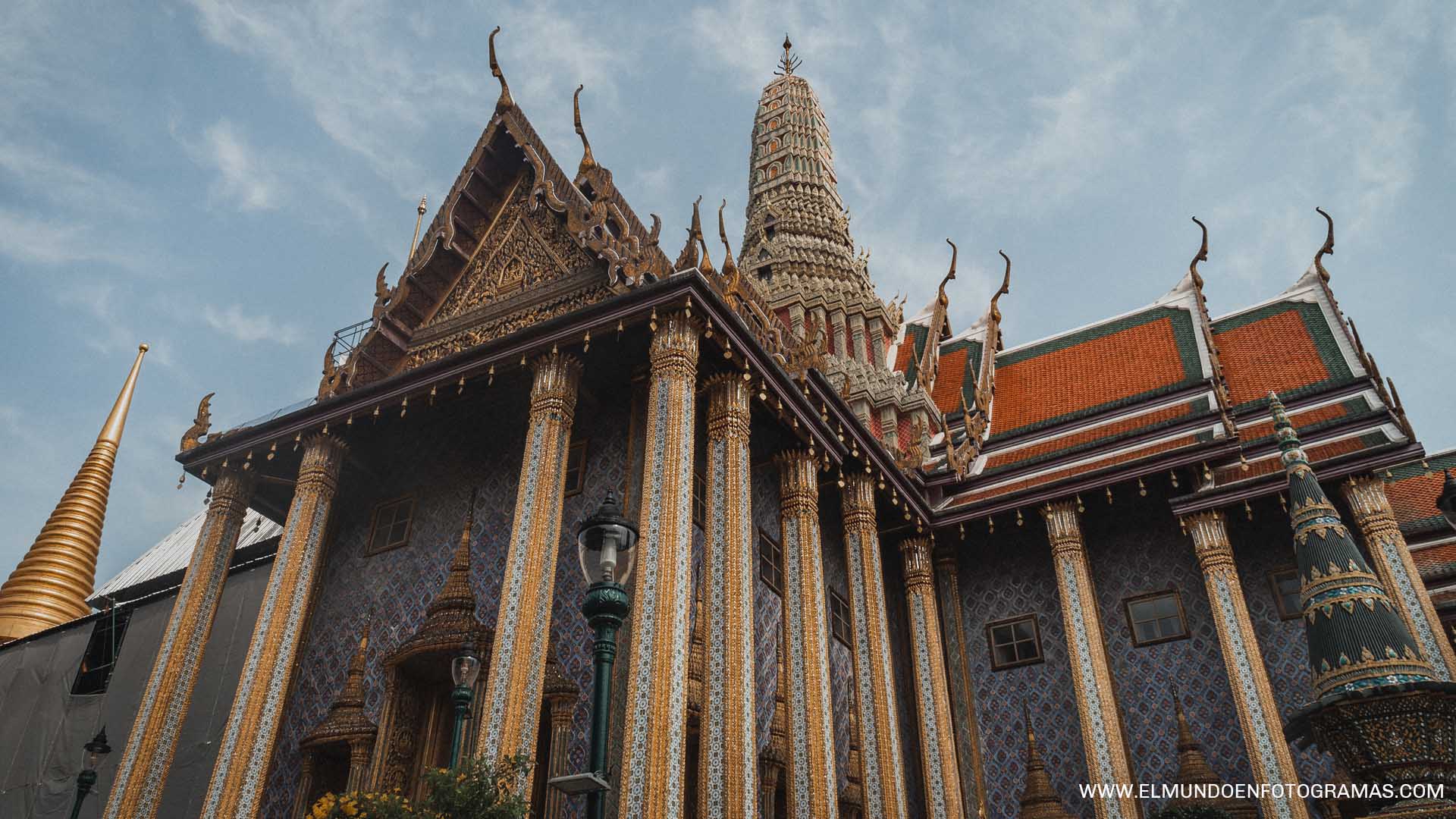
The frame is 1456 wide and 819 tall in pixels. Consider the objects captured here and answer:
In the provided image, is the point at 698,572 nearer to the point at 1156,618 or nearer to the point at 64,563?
the point at 1156,618

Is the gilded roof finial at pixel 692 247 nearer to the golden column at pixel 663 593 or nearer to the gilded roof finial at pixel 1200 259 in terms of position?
the golden column at pixel 663 593

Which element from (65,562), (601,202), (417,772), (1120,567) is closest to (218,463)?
(417,772)

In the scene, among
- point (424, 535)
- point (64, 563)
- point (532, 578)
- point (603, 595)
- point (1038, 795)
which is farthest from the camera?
point (64, 563)

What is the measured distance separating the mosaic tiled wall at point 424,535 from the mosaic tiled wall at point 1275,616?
745 cm

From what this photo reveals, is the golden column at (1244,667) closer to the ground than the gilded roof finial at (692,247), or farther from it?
closer to the ground

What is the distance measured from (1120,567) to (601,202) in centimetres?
763

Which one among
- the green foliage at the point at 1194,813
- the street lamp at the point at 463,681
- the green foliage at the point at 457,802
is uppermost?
the street lamp at the point at 463,681

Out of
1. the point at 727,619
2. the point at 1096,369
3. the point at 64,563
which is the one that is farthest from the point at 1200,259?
the point at 64,563

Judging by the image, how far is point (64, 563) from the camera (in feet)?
74.0

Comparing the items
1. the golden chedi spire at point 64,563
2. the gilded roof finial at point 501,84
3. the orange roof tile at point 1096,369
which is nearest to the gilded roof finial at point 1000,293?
the orange roof tile at point 1096,369

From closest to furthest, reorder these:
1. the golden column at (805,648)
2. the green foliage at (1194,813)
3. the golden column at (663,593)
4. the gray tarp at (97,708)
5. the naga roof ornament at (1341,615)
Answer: the naga roof ornament at (1341,615)
the golden column at (663,593)
the golden column at (805,648)
the green foliage at (1194,813)
the gray tarp at (97,708)

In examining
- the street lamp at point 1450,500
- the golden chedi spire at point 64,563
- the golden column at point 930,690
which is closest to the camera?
the street lamp at point 1450,500

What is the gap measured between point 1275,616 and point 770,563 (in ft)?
19.0

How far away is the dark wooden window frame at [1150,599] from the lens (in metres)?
12.1
